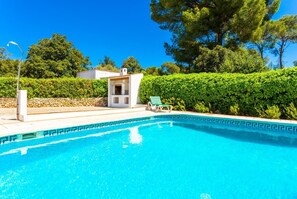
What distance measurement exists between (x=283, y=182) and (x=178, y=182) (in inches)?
90.6

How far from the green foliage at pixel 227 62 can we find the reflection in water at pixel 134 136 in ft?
35.3

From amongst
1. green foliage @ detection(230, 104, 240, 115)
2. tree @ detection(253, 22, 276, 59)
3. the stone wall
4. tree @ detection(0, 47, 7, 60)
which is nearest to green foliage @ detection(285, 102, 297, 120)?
green foliage @ detection(230, 104, 240, 115)

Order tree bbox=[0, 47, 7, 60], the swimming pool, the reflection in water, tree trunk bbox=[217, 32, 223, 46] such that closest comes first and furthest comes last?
the swimming pool
the reflection in water
tree trunk bbox=[217, 32, 223, 46]
tree bbox=[0, 47, 7, 60]

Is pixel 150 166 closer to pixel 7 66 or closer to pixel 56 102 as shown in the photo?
pixel 56 102

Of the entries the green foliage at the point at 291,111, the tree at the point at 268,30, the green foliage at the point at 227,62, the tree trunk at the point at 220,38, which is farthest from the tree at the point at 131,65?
the green foliage at the point at 291,111

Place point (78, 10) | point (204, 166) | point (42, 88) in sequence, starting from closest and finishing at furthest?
point (204, 166) → point (42, 88) → point (78, 10)

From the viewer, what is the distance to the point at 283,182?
415 centimetres

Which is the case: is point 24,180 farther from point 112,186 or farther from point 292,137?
point 292,137

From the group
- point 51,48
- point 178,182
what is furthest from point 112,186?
point 51,48

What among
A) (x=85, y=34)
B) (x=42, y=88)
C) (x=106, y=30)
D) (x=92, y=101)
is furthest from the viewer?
(x=85, y=34)

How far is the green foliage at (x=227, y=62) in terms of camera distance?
1549 centimetres

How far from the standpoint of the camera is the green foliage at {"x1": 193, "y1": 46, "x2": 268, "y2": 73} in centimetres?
1549

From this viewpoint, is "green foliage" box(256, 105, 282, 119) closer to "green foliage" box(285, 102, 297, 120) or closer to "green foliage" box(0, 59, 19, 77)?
"green foliage" box(285, 102, 297, 120)

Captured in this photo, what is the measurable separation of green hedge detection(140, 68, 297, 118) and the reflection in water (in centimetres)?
644
